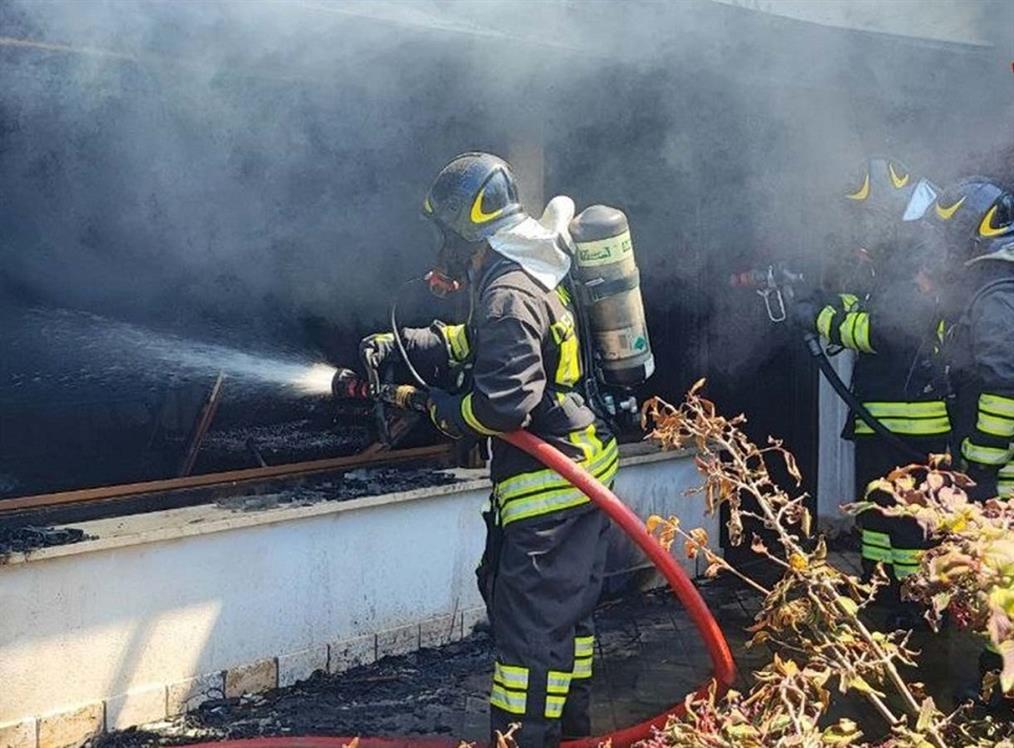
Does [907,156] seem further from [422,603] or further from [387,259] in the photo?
[422,603]

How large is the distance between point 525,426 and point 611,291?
0.60m

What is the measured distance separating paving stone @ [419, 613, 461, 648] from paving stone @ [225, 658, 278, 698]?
2.53 feet

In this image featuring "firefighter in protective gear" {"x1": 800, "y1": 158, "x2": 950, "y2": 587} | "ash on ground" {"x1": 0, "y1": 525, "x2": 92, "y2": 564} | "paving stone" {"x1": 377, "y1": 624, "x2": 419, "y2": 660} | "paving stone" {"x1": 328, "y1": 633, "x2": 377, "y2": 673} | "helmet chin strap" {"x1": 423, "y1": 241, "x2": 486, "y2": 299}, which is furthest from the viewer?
"firefighter in protective gear" {"x1": 800, "y1": 158, "x2": 950, "y2": 587}

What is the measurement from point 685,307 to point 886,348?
1341 millimetres

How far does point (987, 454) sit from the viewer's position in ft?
14.8

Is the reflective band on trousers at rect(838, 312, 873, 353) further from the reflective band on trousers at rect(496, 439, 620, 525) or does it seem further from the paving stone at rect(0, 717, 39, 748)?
the paving stone at rect(0, 717, 39, 748)

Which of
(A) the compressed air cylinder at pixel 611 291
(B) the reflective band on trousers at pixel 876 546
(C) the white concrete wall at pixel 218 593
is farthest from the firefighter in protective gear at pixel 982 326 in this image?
(C) the white concrete wall at pixel 218 593

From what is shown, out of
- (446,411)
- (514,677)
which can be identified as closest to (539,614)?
(514,677)

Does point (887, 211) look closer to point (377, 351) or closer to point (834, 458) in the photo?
point (834, 458)

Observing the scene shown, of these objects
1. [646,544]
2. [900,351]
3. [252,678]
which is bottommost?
[252,678]

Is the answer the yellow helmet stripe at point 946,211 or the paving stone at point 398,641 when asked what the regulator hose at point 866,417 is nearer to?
the yellow helmet stripe at point 946,211

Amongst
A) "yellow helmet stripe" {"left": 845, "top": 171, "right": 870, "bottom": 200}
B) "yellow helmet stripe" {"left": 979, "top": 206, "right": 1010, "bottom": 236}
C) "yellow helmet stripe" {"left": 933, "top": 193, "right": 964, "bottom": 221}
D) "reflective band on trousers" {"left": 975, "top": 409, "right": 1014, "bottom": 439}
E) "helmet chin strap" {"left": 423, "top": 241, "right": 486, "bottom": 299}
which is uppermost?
"yellow helmet stripe" {"left": 845, "top": 171, "right": 870, "bottom": 200}

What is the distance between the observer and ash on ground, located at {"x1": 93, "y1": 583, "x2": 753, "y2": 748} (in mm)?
4242

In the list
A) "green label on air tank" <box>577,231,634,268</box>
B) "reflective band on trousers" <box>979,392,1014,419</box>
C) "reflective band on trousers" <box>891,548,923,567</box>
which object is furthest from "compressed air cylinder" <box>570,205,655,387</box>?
"reflective band on trousers" <box>891,548,923,567</box>
